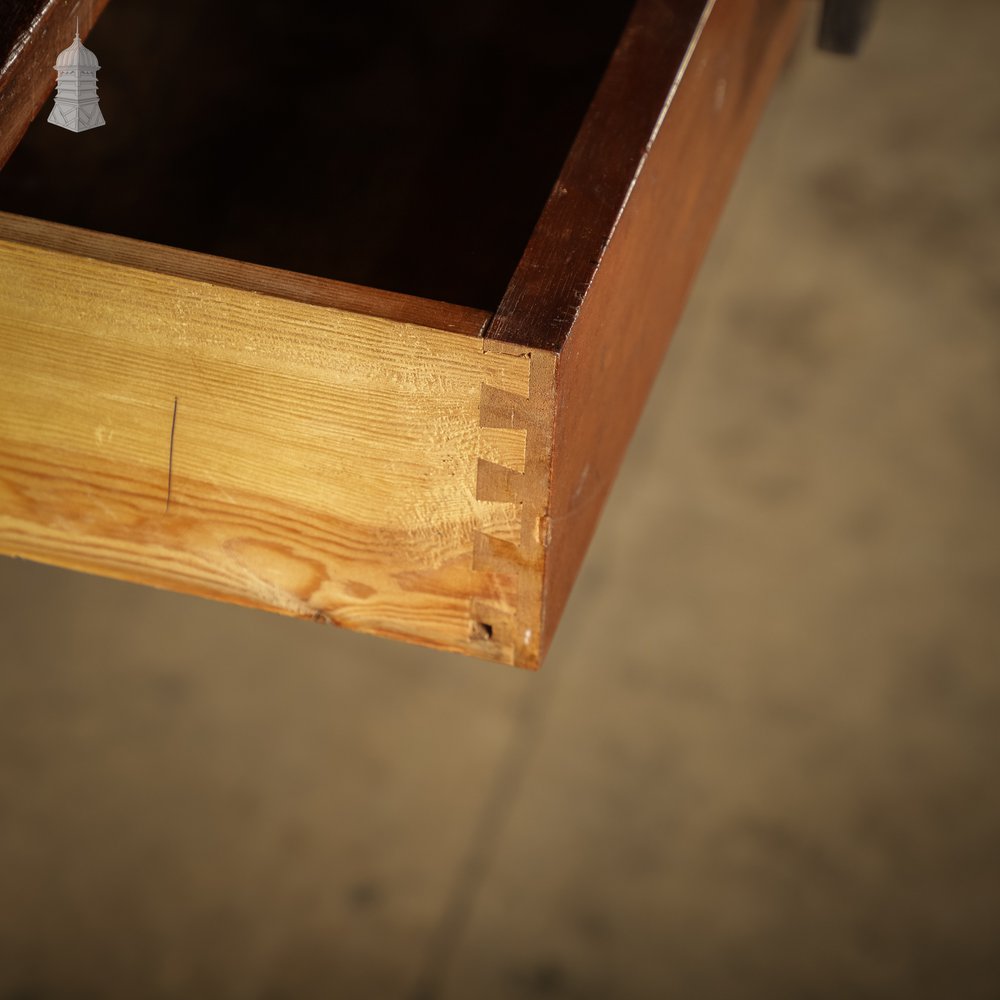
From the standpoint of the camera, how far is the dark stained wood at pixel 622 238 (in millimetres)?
643

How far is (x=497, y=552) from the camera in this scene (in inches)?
27.6

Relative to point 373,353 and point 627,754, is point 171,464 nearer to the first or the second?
point 373,353

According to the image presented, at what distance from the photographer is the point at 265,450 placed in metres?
0.69

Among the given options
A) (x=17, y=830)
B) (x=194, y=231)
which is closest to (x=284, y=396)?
(x=194, y=231)

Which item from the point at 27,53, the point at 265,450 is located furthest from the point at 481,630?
the point at 27,53

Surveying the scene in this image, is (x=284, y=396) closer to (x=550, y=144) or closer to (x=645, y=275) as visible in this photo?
(x=645, y=275)

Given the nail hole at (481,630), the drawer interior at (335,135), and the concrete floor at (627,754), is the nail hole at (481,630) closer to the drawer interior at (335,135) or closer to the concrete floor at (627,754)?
the drawer interior at (335,135)

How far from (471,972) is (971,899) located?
2.81 feet

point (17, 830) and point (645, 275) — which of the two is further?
point (17, 830)

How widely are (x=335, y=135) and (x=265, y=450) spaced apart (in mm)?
449

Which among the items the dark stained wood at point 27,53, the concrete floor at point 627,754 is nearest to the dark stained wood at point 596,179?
the dark stained wood at point 27,53

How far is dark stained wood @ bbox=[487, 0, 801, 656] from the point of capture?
64 centimetres

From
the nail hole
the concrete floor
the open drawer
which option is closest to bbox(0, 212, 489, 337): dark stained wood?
the open drawer

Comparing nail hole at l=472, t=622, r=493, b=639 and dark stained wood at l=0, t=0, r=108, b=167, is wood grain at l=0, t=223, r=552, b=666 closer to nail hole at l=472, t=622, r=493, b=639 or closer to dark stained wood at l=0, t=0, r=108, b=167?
nail hole at l=472, t=622, r=493, b=639
